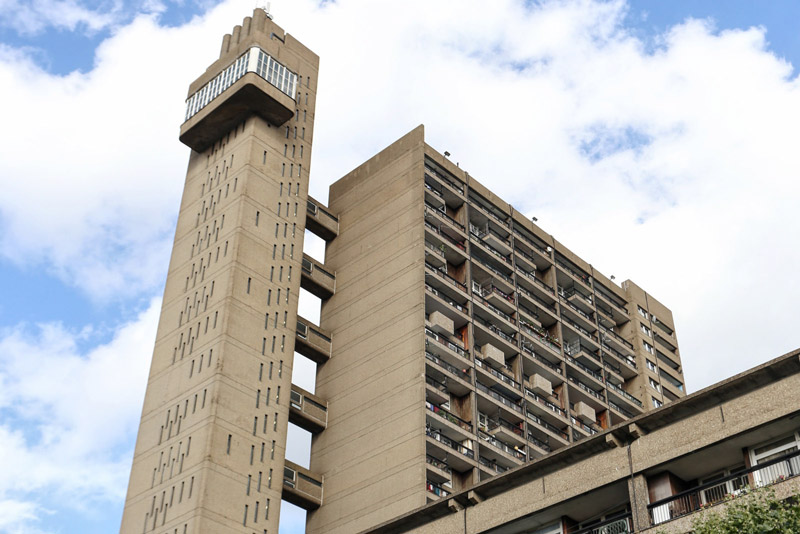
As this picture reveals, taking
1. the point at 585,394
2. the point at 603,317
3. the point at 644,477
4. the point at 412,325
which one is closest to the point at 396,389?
the point at 412,325

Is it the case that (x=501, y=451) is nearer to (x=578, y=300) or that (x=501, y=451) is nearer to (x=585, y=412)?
(x=585, y=412)

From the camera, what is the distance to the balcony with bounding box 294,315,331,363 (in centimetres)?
7788

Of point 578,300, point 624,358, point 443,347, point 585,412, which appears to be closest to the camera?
point 443,347

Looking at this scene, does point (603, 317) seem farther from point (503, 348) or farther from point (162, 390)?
point (162, 390)

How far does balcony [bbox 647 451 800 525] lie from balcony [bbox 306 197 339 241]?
5591 centimetres

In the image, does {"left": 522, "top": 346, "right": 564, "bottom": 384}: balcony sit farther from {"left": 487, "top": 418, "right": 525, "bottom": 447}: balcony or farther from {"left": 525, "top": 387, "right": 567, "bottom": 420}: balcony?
{"left": 487, "top": 418, "right": 525, "bottom": 447}: balcony

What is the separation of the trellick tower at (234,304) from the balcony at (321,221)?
573 millimetres

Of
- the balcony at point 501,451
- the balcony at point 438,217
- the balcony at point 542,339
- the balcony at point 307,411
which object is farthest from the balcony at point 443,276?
the balcony at point 307,411

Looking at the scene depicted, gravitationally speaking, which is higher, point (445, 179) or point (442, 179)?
point (445, 179)

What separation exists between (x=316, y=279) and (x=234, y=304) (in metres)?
12.2

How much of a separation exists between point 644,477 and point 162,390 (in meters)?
45.9

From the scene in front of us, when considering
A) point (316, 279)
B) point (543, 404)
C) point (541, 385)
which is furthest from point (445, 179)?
point (543, 404)

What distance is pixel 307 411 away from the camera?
2955 inches

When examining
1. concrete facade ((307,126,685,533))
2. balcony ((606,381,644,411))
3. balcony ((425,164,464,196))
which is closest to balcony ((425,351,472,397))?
concrete facade ((307,126,685,533))
